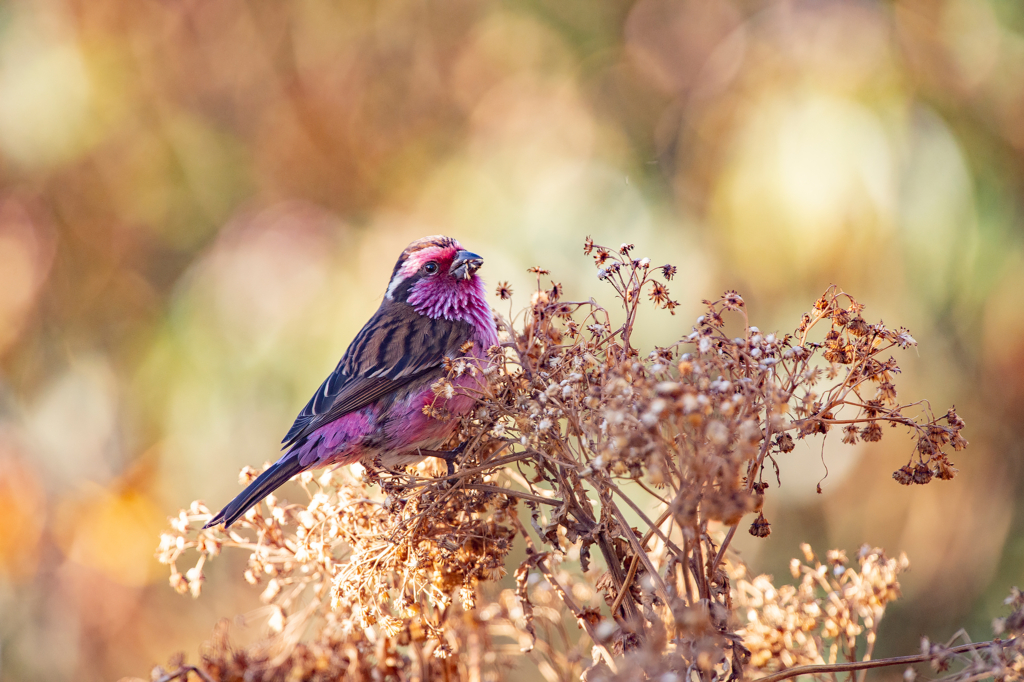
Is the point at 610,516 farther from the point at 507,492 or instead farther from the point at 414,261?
the point at 414,261

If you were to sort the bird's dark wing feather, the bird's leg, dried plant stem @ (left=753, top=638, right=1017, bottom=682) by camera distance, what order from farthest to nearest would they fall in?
the bird's dark wing feather
the bird's leg
dried plant stem @ (left=753, top=638, right=1017, bottom=682)

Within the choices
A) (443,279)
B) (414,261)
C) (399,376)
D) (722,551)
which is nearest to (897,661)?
(722,551)

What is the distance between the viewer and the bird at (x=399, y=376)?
2.23m

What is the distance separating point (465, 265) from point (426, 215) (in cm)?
196

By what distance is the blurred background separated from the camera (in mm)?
3812

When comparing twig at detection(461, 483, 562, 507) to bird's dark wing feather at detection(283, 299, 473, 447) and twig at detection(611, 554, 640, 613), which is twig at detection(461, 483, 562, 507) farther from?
bird's dark wing feather at detection(283, 299, 473, 447)

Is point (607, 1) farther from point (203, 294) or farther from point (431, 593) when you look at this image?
point (431, 593)

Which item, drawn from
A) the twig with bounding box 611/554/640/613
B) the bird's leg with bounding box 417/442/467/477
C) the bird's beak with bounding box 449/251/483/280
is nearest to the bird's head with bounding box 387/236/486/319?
the bird's beak with bounding box 449/251/483/280

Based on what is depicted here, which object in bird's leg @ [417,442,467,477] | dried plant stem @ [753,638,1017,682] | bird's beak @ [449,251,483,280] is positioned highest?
bird's beak @ [449,251,483,280]

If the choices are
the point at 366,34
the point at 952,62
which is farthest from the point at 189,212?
the point at 952,62

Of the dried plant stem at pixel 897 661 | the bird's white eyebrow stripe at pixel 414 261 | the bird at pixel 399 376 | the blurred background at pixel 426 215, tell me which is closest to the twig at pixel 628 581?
the dried plant stem at pixel 897 661

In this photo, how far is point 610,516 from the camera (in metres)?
1.34

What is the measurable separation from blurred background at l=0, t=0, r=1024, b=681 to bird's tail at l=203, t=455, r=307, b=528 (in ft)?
5.15

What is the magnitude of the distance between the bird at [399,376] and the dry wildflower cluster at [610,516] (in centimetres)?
25
